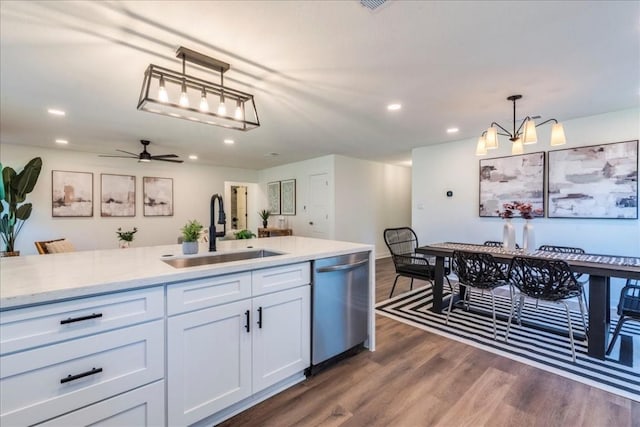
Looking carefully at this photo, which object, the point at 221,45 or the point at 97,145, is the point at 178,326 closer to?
the point at 221,45

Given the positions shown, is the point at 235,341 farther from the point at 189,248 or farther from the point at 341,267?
the point at 341,267

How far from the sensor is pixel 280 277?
1.96m

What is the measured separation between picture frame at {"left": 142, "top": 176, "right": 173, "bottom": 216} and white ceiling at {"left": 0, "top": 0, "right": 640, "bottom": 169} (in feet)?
9.36

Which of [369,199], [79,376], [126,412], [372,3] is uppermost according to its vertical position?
[372,3]

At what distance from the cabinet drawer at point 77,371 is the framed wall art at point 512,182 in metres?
4.67

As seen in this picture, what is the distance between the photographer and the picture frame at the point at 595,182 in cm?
338

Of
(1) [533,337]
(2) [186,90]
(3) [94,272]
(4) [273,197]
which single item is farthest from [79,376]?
(4) [273,197]

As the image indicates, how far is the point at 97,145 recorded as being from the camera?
206 inches

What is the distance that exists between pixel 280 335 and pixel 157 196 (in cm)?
625

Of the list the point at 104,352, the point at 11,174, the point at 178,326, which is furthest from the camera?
the point at 11,174

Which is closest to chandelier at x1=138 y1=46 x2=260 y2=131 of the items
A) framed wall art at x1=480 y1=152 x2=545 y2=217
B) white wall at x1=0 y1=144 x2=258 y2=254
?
framed wall art at x1=480 y1=152 x2=545 y2=217

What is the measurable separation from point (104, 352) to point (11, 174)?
5099 millimetres

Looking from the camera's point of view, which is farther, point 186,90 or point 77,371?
point 186,90

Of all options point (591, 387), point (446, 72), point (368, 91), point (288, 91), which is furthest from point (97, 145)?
point (591, 387)
